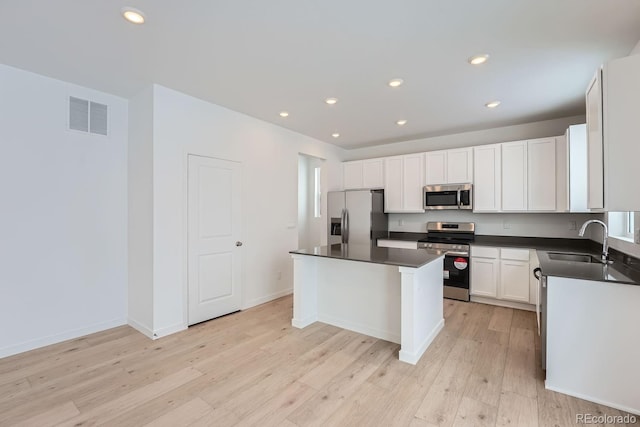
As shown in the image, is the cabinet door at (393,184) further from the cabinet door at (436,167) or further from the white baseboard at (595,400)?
the white baseboard at (595,400)

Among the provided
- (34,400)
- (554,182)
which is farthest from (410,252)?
(34,400)

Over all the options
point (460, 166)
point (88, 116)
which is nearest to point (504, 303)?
point (460, 166)

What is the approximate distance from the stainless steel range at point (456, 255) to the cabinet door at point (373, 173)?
1.40 metres

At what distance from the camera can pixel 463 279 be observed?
4367 millimetres

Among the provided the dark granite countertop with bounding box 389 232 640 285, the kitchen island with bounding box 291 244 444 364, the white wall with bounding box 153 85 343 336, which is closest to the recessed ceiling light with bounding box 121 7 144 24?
the white wall with bounding box 153 85 343 336

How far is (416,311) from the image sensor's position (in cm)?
268

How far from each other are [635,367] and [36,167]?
5.20 m

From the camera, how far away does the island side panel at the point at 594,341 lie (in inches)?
76.9

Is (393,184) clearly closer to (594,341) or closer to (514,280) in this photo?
(514,280)

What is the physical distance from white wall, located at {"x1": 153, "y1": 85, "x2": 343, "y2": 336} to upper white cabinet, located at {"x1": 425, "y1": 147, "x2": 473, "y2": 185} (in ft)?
6.04

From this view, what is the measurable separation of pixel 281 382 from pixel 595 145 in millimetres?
2839

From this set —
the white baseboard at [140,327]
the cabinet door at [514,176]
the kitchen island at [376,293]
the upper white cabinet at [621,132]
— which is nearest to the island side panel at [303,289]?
the kitchen island at [376,293]

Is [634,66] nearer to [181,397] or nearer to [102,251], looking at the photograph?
[181,397]

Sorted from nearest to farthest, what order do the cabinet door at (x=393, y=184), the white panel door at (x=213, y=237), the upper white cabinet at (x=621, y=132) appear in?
the upper white cabinet at (x=621, y=132)
the white panel door at (x=213, y=237)
the cabinet door at (x=393, y=184)
